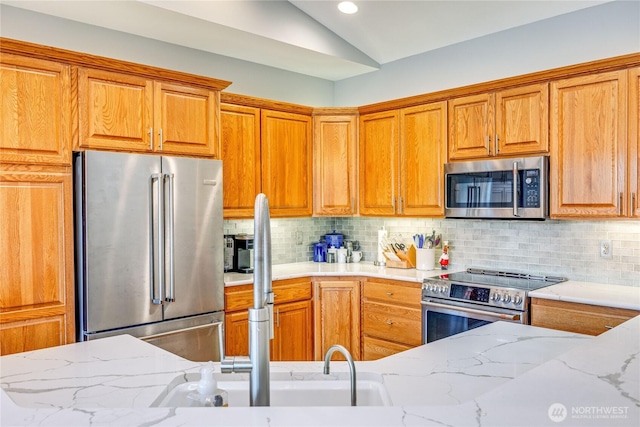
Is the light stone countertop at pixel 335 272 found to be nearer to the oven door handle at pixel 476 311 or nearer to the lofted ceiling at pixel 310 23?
the oven door handle at pixel 476 311

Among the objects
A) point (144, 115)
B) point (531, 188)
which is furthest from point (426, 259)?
point (144, 115)

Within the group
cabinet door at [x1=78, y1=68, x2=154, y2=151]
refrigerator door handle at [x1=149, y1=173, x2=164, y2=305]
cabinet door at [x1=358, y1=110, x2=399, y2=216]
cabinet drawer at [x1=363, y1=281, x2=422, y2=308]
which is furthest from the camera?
cabinet door at [x1=358, y1=110, x2=399, y2=216]

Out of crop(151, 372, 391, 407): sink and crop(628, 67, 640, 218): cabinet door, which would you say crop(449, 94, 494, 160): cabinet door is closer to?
crop(628, 67, 640, 218): cabinet door

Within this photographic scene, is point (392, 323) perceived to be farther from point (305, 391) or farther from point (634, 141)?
point (305, 391)

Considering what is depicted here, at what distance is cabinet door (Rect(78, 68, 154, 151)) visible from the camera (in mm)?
2881

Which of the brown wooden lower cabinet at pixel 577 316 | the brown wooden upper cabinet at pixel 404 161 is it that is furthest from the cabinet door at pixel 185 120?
the brown wooden lower cabinet at pixel 577 316

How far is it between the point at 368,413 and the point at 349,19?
3506mm

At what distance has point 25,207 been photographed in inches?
105

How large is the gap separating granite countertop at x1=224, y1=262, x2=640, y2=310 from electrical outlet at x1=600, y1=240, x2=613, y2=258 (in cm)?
20

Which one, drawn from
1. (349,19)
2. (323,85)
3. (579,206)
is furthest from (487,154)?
(323,85)

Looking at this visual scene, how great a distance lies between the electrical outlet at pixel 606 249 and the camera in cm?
327

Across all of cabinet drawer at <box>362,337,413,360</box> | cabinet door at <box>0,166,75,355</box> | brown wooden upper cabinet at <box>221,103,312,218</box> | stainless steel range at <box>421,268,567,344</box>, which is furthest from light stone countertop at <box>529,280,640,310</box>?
cabinet door at <box>0,166,75,355</box>

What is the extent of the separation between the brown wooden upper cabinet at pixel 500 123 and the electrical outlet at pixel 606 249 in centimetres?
73

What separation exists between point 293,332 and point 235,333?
0.54 m
